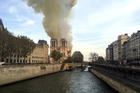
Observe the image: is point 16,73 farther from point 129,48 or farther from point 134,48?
point 129,48

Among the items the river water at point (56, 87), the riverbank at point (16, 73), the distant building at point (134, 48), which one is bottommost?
the river water at point (56, 87)

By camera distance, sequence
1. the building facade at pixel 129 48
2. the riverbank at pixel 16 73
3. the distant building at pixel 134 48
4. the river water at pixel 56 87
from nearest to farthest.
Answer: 1. the river water at pixel 56 87
2. the riverbank at pixel 16 73
3. the distant building at pixel 134 48
4. the building facade at pixel 129 48

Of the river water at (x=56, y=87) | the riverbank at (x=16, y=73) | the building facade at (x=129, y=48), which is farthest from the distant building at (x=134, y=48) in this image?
the riverbank at (x=16, y=73)

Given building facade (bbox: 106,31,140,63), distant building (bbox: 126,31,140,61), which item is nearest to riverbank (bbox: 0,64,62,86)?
building facade (bbox: 106,31,140,63)

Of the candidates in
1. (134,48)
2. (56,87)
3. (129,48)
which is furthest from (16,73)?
(129,48)

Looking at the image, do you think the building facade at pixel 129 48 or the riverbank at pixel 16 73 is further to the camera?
the building facade at pixel 129 48

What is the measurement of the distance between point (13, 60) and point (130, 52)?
10391 centimetres

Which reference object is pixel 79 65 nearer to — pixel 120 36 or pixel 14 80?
pixel 120 36

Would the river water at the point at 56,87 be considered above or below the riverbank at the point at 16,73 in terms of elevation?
below

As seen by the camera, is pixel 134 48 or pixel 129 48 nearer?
pixel 134 48

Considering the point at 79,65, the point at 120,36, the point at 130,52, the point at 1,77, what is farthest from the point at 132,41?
the point at 1,77

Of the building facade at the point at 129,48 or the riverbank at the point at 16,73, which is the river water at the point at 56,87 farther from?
the building facade at the point at 129,48

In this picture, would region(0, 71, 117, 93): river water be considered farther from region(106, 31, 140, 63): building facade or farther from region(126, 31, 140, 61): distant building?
region(126, 31, 140, 61): distant building

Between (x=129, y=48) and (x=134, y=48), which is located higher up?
(x=129, y=48)
